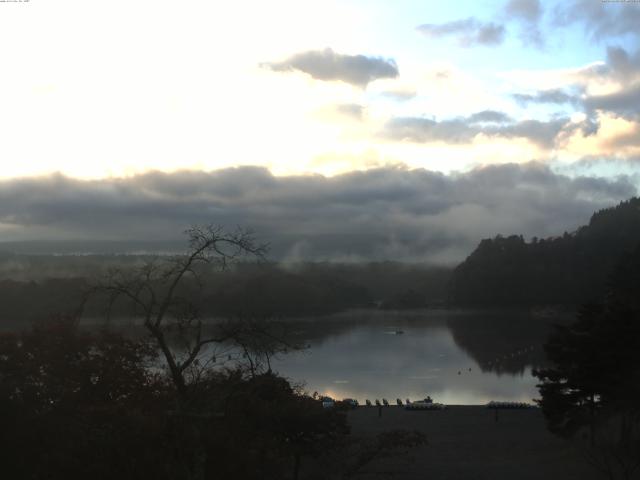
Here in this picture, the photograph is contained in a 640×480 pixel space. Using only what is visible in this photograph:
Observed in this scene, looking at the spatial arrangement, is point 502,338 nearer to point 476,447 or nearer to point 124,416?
point 476,447

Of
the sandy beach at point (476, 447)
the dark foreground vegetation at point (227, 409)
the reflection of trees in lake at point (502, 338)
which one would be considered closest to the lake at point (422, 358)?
the reflection of trees in lake at point (502, 338)

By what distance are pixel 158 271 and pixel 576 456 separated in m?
8.85

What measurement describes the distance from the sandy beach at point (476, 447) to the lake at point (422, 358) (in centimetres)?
275

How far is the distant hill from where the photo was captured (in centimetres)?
5816

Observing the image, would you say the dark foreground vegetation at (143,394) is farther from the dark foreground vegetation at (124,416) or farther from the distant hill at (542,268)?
the distant hill at (542,268)

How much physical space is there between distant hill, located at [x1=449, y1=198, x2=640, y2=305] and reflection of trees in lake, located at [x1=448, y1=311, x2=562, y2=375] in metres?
2.93

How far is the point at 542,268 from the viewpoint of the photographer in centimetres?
6162

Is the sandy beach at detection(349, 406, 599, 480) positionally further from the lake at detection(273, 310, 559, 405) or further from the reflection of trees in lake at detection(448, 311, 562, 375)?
the reflection of trees in lake at detection(448, 311, 562, 375)

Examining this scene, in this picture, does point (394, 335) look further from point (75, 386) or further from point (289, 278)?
point (75, 386)

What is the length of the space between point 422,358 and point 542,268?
110 ft

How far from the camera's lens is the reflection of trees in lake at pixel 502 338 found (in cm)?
3081

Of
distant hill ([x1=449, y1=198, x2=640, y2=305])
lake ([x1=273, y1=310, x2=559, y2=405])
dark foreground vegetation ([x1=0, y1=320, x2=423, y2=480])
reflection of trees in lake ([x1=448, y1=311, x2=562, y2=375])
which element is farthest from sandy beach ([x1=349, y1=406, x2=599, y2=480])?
distant hill ([x1=449, y1=198, x2=640, y2=305])

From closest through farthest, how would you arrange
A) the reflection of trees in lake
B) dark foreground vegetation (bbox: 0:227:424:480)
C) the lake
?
dark foreground vegetation (bbox: 0:227:424:480) < the lake < the reflection of trees in lake

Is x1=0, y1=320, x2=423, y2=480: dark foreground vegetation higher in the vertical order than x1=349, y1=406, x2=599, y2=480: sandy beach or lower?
higher
